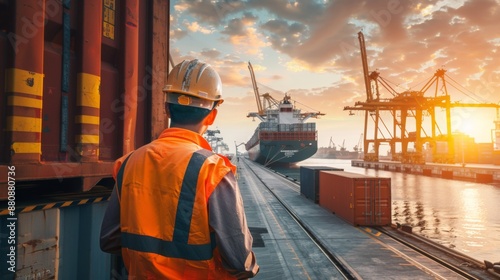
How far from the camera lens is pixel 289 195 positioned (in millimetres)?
24562

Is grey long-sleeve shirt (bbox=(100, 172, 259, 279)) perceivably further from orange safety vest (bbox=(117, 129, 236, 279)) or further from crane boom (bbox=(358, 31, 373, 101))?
crane boom (bbox=(358, 31, 373, 101))

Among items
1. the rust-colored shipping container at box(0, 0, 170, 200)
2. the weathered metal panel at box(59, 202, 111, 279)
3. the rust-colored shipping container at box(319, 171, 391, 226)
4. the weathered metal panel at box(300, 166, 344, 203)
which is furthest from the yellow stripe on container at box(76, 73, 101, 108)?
the weathered metal panel at box(300, 166, 344, 203)

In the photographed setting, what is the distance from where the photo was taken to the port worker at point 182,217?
66.7 inches

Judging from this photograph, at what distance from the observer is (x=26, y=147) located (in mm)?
3697

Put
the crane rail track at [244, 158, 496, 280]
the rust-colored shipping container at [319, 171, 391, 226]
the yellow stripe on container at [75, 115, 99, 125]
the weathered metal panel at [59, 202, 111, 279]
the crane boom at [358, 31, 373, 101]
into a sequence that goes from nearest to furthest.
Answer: the weathered metal panel at [59, 202, 111, 279]
the yellow stripe on container at [75, 115, 99, 125]
the crane rail track at [244, 158, 496, 280]
the rust-colored shipping container at [319, 171, 391, 226]
the crane boom at [358, 31, 373, 101]

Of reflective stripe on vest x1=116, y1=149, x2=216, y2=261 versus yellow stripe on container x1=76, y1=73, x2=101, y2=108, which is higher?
yellow stripe on container x1=76, y1=73, x2=101, y2=108

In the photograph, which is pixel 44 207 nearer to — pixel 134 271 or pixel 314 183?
pixel 134 271

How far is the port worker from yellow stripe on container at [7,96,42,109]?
2.75 m

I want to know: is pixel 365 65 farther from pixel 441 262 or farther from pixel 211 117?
pixel 211 117

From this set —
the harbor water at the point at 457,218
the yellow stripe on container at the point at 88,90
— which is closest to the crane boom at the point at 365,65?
the harbor water at the point at 457,218

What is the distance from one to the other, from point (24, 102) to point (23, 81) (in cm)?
26

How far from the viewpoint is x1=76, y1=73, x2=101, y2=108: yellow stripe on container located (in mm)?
4536

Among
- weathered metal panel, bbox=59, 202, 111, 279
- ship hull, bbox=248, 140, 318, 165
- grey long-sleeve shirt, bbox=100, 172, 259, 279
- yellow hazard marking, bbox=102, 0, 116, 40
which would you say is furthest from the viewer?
ship hull, bbox=248, 140, 318, 165

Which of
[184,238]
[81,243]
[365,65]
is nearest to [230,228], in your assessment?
[184,238]
